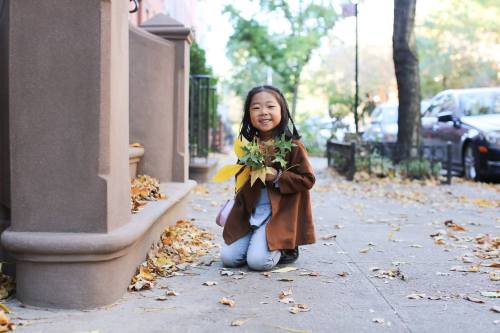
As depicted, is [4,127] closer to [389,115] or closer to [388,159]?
[388,159]

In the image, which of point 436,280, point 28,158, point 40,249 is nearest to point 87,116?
point 28,158

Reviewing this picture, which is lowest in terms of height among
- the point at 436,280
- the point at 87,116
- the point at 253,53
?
the point at 436,280

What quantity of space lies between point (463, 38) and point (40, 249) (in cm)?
3562

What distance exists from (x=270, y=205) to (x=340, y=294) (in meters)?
1.05

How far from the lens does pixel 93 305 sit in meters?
3.82

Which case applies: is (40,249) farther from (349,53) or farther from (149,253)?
(349,53)

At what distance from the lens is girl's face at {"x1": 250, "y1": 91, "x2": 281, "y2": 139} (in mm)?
5012

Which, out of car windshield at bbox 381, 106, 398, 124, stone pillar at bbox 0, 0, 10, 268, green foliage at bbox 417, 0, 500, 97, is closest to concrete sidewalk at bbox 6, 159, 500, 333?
stone pillar at bbox 0, 0, 10, 268

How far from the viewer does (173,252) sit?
18.0ft

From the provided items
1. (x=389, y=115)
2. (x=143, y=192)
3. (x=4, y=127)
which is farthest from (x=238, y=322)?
(x=389, y=115)

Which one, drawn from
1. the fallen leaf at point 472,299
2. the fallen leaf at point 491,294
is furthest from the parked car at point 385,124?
the fallen leaf at point 472,299

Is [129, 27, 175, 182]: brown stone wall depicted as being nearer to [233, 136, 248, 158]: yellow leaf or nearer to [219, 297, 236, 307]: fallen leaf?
[233, 136, 248, 158]: yellow leaf

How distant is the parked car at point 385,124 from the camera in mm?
19344

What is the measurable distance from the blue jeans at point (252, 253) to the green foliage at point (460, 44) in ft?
101
